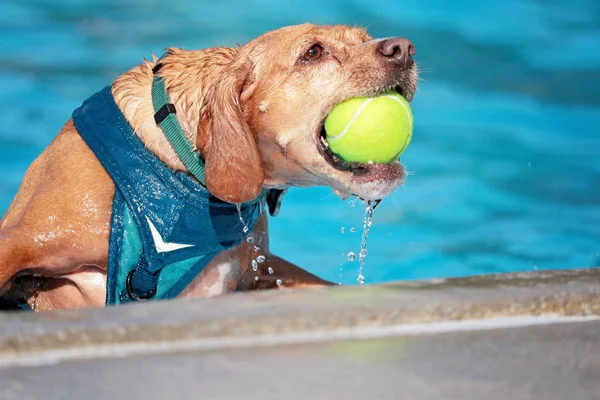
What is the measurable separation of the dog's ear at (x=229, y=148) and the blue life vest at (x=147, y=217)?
201mm

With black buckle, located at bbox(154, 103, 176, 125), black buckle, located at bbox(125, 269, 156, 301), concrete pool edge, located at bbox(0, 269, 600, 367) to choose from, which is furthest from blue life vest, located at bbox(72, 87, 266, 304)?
concrete pool edge, located at bbox(0, 269, 600, 367)

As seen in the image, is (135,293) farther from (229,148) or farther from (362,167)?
(362,167)

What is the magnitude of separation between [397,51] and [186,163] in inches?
37.0

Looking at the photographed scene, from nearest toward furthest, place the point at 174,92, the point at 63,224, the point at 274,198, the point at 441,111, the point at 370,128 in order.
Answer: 1. the point at 370,128
2. the point at 63,224
3. the point at 174,92
4. the point at 274,198
5. the point at 441,111

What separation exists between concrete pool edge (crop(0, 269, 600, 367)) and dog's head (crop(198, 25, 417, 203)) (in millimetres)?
1312

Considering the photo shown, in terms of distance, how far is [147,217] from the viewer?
146 inches

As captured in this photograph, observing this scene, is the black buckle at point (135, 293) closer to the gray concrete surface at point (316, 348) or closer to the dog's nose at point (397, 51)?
the dog's nose at point (397, 51)

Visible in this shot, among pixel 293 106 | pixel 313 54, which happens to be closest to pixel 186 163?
pixel 293 106

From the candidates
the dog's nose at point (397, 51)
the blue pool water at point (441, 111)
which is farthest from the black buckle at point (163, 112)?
the blue pool water at point (441, 111)

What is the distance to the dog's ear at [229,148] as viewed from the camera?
11.8 feet

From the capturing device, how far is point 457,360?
6.90 ft

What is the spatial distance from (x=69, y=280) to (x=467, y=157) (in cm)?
501

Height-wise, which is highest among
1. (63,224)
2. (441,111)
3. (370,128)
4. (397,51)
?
(441,111)

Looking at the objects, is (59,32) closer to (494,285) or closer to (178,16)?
(178,16)
